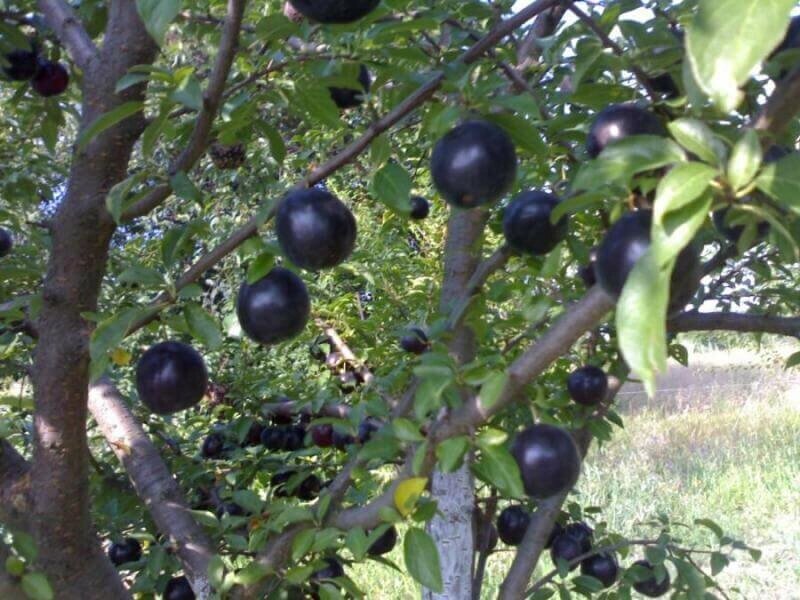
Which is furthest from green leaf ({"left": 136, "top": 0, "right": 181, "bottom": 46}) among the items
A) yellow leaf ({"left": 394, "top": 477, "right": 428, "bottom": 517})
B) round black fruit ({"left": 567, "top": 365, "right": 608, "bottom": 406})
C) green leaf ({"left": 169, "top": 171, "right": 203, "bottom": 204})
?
round black fruit ({"left": 567, "top": 365, "right": 608, "bottom": 406})

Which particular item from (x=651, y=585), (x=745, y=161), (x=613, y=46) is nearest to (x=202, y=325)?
(x=613, y=46)

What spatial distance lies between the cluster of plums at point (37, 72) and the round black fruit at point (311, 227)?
1062mm

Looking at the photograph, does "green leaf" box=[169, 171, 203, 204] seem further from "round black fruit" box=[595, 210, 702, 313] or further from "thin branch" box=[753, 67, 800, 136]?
"thin branch" box=[753, 67, 800, 136]

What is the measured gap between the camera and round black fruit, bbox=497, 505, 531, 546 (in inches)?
80.8

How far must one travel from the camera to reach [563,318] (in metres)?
0.86

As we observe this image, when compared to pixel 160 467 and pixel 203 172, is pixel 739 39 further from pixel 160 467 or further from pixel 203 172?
pixel 203 172

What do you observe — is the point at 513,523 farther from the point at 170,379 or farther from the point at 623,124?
the point at 623,124

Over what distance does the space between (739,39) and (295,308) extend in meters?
0.77

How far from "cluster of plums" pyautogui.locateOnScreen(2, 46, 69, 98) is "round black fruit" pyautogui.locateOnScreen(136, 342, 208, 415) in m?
0.94

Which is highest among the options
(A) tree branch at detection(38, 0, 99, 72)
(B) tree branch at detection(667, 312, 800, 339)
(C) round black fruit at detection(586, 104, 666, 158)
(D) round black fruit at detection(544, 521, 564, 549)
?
(A) tree branch at detection(38, 0, 99, 72)

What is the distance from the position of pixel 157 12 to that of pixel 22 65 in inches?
48.7

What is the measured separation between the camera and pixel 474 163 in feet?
3.26

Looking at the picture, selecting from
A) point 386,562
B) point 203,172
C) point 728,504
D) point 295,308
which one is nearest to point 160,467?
point 386,562

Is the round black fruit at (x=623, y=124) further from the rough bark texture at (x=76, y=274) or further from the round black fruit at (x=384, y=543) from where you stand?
the round black fruit at (x=384, y=543)
